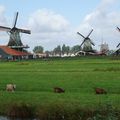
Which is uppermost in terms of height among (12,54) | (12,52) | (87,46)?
(87,46)

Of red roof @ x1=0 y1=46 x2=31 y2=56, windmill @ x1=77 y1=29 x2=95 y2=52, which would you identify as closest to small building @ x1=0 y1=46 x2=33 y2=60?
red roof @ x1=0 y1=46 x2=31 y2=56

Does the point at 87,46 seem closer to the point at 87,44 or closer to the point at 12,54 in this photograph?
the point at 87,44

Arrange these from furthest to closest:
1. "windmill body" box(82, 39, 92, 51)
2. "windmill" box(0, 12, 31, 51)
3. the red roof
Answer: "windmill body" box(82, 39, 92, 51), the red roof, "windmill" box(0, 12, 31, 51)

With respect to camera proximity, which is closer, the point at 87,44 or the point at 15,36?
the point at 15,36

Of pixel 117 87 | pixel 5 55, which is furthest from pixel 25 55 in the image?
pixel 117 87

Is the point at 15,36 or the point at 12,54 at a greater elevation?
the point at 15,36

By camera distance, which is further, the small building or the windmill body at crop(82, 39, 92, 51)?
the windmill body at crop(82, 39, 92, 51)

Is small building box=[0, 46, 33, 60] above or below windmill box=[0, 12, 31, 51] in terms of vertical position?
below

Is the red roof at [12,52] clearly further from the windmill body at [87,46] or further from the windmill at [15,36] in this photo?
the windmill body at [87,46]

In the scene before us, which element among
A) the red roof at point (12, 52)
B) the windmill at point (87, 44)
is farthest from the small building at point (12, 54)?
the windmill at point (87, 44)

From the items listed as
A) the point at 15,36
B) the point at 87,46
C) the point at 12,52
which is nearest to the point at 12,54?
the point at 12,52

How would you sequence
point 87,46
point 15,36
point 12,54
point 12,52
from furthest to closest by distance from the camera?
1. point 87,46
2. point 12,52
3. point 12,54
4. point 15,36

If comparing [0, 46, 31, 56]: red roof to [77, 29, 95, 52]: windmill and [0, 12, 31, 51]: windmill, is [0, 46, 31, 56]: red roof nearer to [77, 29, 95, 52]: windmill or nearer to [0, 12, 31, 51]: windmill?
[0, 12, 31, 51]: windmill

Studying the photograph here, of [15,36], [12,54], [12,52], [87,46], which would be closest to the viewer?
[15,36]
